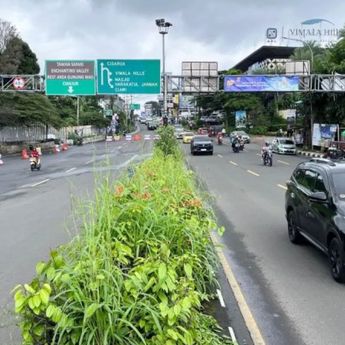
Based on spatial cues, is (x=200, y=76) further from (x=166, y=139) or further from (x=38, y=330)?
(x=38, y=330)

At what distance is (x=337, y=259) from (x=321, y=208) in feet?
3.45

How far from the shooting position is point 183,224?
17.3ft

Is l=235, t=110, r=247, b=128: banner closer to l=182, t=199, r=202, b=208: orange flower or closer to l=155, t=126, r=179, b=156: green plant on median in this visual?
l=155, t=126, r=179, b=156: green plant on median

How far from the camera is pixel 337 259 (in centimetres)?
736

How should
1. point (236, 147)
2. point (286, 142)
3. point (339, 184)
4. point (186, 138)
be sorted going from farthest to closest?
point (186, 138) → point (286, 142) → point (236, 147) → point (339, 184)

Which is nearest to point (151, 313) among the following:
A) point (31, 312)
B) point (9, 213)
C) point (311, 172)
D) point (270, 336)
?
point (31, 312)

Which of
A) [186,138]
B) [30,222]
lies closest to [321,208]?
[30,222]

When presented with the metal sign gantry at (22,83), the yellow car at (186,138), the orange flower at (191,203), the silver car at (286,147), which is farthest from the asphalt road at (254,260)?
the yellow car at (186,138)

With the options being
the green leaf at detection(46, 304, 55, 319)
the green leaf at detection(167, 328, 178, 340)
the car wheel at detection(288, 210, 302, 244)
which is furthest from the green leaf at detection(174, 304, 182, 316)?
the car wheel at detection(288, 210, 302, 244)

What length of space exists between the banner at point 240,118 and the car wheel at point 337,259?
81019 mm

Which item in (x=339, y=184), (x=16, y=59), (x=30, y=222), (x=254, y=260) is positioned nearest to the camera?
(x=339, y=184)

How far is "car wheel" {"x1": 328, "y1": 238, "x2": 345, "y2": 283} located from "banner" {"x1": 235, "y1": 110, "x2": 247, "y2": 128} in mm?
81019

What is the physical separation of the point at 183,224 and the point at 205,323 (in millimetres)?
1183

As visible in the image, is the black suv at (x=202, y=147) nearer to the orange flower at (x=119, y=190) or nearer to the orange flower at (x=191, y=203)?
the orange flower at (x=191, y=203)
